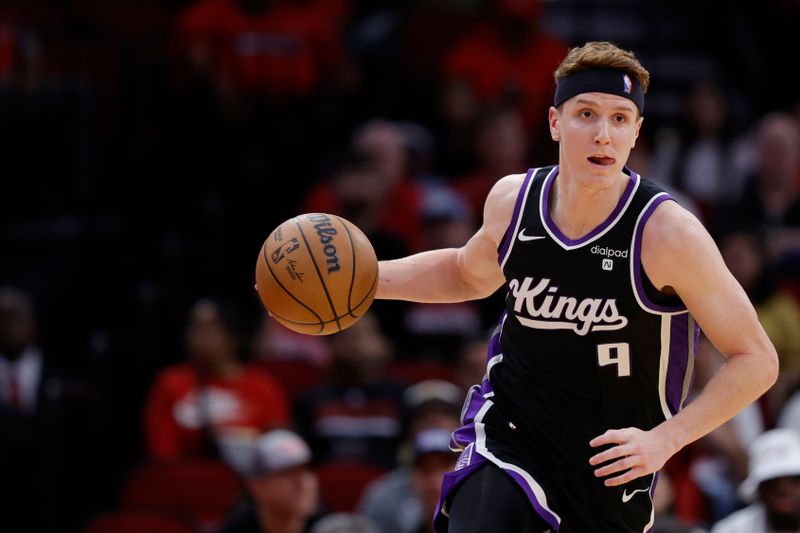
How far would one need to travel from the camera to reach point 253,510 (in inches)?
329

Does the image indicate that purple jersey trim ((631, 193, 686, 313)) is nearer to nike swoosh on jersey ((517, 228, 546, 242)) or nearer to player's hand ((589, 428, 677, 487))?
nike swoosh on jersey ((517, 228, 546, 242))

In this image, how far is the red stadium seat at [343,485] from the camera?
9039 mm

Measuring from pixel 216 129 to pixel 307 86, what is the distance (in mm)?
910

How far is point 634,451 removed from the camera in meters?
4.75

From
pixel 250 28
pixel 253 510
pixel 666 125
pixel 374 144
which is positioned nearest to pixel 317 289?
pixel 253 510

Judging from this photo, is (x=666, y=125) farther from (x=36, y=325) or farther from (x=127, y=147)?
(x=36, y=325)

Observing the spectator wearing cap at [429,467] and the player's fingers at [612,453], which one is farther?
the spectator wearing cap at [429,467]

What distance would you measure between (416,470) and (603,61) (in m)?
3.80

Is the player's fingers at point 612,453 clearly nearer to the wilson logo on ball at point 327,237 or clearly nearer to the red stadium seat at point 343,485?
the wilson logo on ball at point 327,237

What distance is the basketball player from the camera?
16.1ft

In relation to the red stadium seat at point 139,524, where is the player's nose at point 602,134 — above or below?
above

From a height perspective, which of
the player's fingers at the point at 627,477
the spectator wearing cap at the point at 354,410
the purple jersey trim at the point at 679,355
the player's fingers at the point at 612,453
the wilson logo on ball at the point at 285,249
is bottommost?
the spectator wearing cap at the point at 354,410

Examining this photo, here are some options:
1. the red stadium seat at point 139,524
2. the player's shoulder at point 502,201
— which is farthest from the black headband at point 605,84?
the red stadium seat at point 139,524

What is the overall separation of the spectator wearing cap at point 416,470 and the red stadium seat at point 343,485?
7 cm
